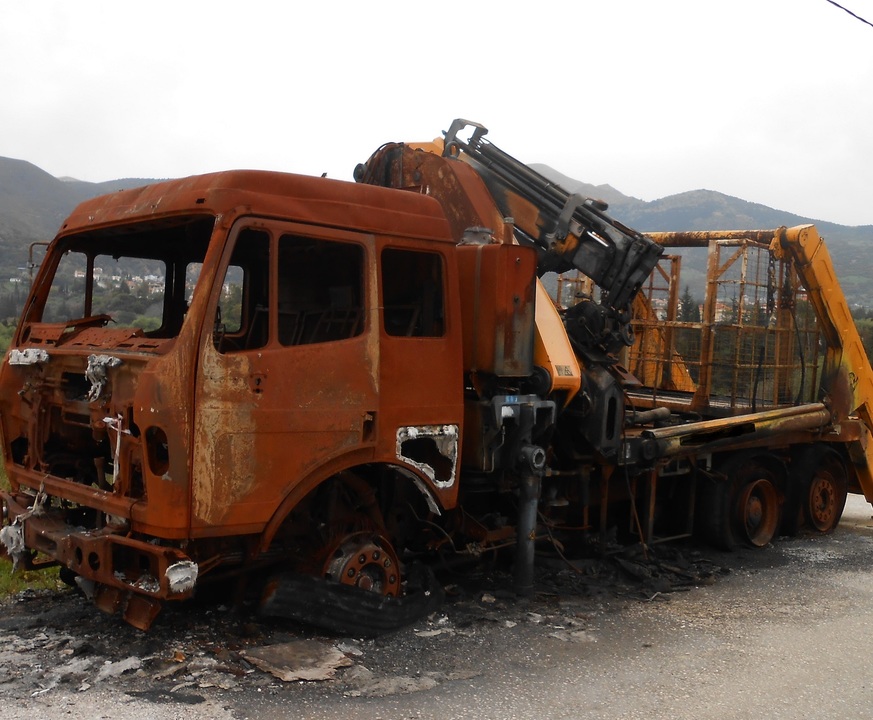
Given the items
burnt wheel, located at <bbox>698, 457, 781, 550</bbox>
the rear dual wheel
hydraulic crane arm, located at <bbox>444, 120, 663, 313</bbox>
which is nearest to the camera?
hydraulic crane arm, located at <bbox>444, 120, 663, 313</bbox>

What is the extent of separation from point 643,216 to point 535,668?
15290 cm

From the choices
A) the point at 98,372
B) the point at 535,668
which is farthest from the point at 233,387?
the point at 535,668

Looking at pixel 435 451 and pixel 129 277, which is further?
pixel 129 277

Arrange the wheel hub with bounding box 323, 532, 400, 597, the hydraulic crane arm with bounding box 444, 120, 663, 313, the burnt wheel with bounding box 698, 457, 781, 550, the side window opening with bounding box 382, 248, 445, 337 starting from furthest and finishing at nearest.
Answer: the burnt wheel with bounding box 698, 457, 781, 550 < the hydraulic crane arm with bounding box 444, 120, 663, 313 < the side window opening with bounding box 382, 248, 445, 337 < the wheel hub with bounding box 323, 532, 400, 597

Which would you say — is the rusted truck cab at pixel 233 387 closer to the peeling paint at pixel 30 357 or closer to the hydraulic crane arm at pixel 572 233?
the peeling paint at pixel 30 357

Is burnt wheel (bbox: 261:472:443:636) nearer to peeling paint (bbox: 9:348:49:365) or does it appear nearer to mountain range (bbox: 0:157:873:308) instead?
peeling paint (bbox: 9:348:49:365)

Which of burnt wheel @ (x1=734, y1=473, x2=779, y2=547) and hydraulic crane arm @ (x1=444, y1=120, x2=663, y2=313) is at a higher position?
hydraulic crane arm @ (x1=444, y1=120, x2=663, y2=313)

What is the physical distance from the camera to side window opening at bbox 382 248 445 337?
5930mm

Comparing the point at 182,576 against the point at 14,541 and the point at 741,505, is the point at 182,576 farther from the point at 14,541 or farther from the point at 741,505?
the point at 741,505

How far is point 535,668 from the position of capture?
17.2ft

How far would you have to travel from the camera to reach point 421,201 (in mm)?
5965

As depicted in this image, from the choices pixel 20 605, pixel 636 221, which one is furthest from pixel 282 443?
pixel 636 221

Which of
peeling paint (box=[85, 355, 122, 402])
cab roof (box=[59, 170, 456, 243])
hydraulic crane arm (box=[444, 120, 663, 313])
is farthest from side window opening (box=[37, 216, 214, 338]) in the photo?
hydraulic crane arm (box=[444, 120, 663, 313])

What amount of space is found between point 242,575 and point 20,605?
1.55 metres
